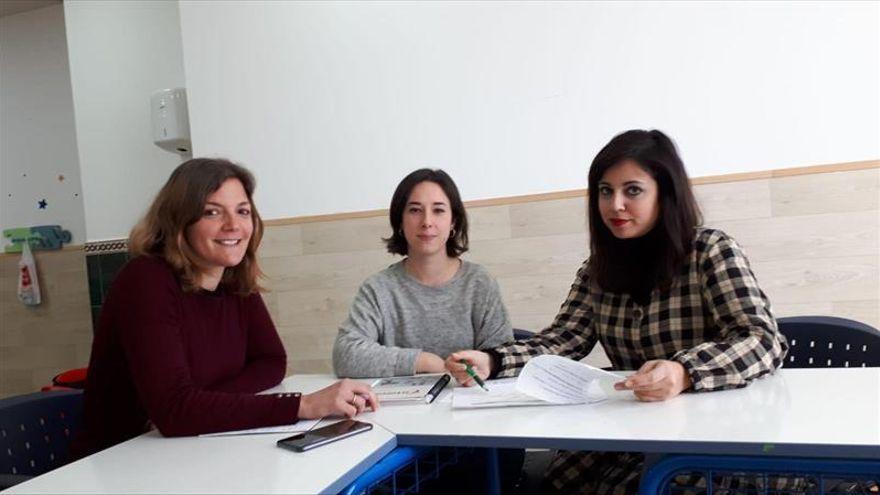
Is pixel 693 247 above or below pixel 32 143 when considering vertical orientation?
below

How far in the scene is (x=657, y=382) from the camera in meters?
1.26

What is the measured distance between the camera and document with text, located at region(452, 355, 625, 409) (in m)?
1.33

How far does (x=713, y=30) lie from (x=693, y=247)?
1475 mm

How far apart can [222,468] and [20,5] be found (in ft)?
15.0

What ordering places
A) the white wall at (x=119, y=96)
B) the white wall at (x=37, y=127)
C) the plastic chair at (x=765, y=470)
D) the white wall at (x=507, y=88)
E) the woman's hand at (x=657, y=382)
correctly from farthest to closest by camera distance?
1. the white wall at (x=37, y=127)
2. the white wall at (x=119, y=96)
3. the white wall at (x=507, y=88)
4. the woman's hand at (x=657, y=382)
5. the plastic chair at (x=765, y=470)

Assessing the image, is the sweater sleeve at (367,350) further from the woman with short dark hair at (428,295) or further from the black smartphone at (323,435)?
the black smartphone at (323,435)

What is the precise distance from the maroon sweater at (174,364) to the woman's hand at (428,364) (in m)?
0.38

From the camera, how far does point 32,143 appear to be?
182 inches

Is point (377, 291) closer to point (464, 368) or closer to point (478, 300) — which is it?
point (478, 300)

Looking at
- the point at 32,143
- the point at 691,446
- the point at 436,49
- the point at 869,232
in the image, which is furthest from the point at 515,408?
the point at 32,143

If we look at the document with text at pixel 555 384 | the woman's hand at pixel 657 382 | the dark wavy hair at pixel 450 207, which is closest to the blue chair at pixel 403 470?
the document with text at pixel 555 384

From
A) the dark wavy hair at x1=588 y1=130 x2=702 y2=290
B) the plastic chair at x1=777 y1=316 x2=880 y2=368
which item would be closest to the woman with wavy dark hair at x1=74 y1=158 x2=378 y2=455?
the dark wavy hair at x1=588 y1=130 x2=702 y2=290

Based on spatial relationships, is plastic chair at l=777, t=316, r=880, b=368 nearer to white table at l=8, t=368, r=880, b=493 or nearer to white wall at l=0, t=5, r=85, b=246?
white table at l=8, t=368, r=880, b=493

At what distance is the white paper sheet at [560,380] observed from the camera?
1.33 metres
